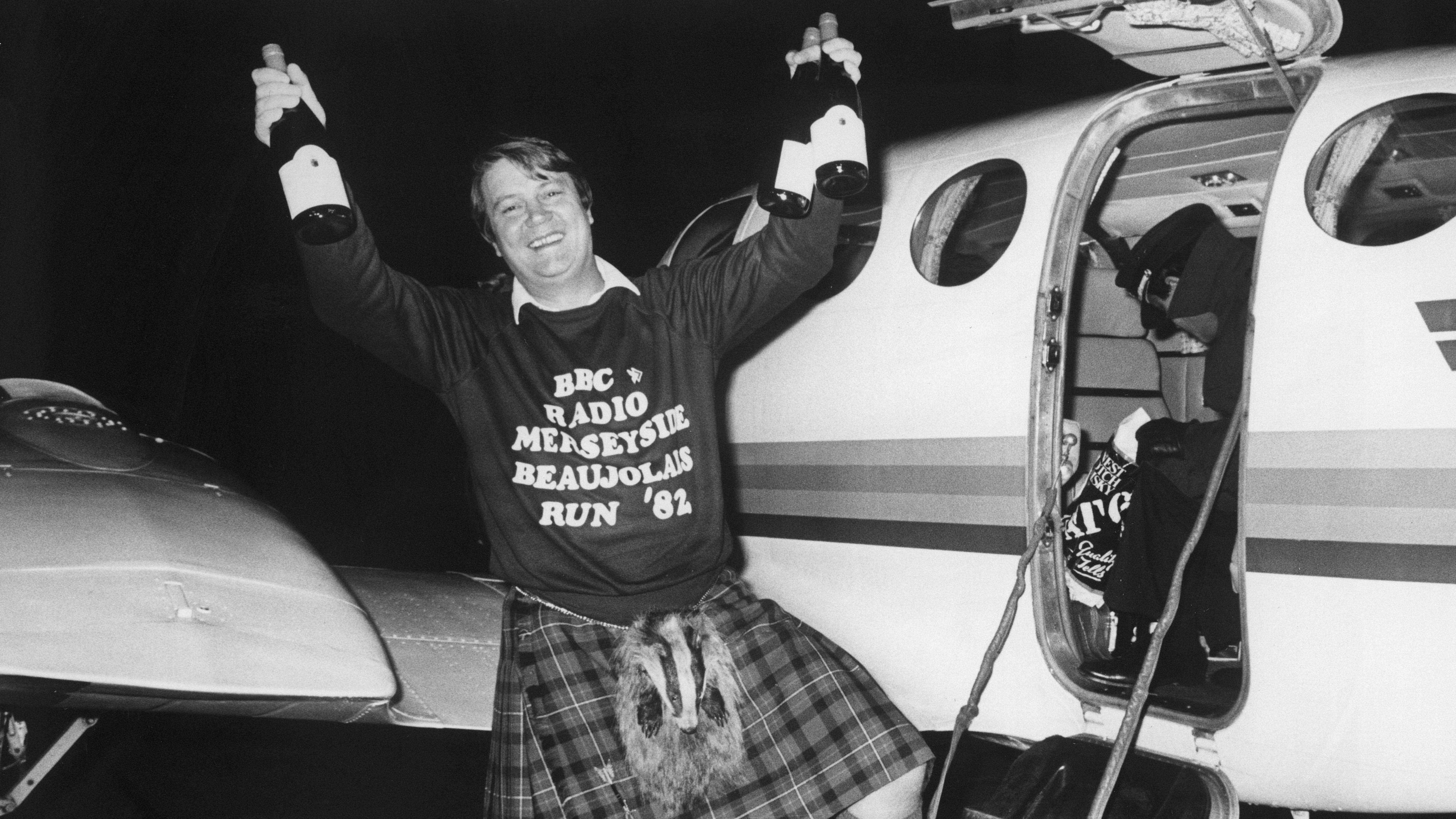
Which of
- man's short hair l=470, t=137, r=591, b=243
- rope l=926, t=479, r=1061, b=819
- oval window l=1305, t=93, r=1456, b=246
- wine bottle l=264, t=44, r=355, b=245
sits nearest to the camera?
wine bottle l=264, t=44, r=355, b=245

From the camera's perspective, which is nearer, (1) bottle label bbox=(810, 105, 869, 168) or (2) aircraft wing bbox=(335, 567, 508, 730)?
(1) bottle label bbox=(810, 105, 869, 168)

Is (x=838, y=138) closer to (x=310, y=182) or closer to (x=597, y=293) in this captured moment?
(x=597, y=293)

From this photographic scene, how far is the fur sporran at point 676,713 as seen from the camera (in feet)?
8.08

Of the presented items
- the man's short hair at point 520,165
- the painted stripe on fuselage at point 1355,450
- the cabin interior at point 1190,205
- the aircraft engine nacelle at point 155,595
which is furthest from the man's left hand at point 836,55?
the aircraft engine nacelle at point 155,595

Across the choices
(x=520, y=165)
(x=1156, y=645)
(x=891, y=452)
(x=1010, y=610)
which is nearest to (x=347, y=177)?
(x=520, y=165)

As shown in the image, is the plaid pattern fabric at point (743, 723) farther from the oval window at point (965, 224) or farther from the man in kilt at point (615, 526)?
the oval window at point (965, 224)

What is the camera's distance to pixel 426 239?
980cm

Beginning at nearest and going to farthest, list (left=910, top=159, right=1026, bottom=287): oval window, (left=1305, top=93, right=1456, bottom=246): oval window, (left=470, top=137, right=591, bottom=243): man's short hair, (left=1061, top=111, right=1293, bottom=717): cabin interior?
(left=470, top=137, right=591, bottom=243): man's short hair < (left=1305, top=93, right=1456, bottom=246): oval window < (left=910, top=159, right=1026, bottom=287): oval window < (left=1061, top=111, right=1293, bottom=717): cabin interior

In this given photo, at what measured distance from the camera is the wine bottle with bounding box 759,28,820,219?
Result: 2377mm

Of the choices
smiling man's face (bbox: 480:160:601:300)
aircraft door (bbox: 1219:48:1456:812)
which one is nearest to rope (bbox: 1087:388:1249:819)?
aircraft door (bbox: 1219:48:1456:812)

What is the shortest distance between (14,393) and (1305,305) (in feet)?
14.6

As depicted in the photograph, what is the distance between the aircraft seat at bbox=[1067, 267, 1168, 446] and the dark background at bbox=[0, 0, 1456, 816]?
2.10m

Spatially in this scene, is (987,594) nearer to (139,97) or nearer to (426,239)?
(139,97)

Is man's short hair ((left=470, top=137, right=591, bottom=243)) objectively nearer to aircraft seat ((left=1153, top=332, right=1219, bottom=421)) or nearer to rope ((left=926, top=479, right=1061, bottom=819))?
rope ((left=926, top=479, right=1061, bottom=819))
